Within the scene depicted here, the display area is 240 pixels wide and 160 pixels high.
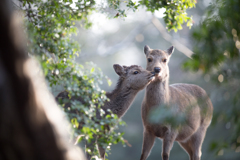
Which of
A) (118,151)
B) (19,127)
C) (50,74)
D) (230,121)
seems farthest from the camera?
(118,151)

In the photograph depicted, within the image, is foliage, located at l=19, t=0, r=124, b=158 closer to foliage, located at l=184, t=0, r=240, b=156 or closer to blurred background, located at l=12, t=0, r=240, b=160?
blurred background, located at l=12, t=0, r=240, b=160

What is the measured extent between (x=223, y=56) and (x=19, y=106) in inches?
52.8

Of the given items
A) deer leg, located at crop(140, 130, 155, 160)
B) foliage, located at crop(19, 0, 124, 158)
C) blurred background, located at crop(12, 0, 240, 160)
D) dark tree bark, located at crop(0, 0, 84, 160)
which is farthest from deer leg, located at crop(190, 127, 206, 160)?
dark tree bark, located at crop(0, 0, 84, 160)

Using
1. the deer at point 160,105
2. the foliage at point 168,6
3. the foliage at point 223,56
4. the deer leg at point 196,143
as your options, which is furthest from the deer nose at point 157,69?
the foliage at point 223,56

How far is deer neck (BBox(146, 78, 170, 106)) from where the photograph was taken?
16.9 feet

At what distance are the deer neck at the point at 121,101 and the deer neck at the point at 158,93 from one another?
30 centimetres

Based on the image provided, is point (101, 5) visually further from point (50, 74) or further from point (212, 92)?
point (212, 92)

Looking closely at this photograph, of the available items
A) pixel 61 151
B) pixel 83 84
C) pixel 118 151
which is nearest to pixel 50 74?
pixel 83 84

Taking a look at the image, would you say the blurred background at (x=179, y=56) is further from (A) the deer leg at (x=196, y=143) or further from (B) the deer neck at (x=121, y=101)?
(A) the deer leg at (x=196, y=143)

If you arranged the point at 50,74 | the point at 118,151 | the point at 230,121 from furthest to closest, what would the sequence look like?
the point at 118,151 < the point at 50,74 < the point at 230,121

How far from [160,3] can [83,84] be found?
2.13 m

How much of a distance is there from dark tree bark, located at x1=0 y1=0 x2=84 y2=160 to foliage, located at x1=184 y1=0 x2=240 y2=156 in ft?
3.33

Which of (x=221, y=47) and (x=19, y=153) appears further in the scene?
(x=221, y=47)

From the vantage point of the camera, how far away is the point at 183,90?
6000mm
